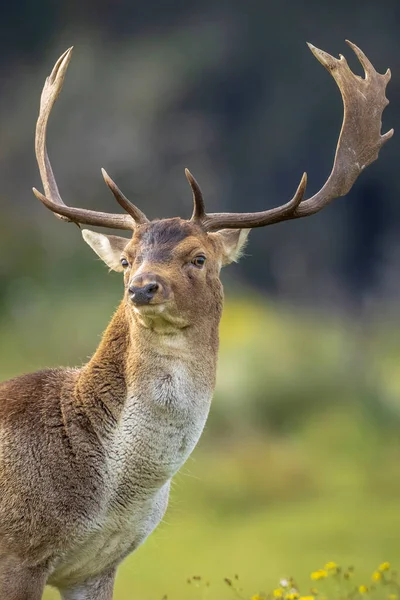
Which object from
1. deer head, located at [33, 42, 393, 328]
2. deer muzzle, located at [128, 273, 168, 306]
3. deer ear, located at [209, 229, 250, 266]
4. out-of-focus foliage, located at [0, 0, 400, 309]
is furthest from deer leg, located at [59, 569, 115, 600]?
out-of-focus foliage, located at [0, 0, 400, 309]

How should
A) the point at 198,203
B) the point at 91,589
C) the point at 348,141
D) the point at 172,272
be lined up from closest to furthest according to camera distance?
the point at 172,272 → the point at 198,203 → the point at 91,589 → the point at 348,141

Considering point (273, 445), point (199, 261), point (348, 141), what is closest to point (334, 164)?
point (348, 141)

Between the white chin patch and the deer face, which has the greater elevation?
the deer face

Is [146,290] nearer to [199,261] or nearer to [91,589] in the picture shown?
[199,261]

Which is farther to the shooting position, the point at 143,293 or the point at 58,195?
the point at 58,195

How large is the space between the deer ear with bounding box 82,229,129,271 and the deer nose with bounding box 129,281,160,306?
96cm

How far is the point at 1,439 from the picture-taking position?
6.46 m

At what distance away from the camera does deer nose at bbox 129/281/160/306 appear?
242 inches

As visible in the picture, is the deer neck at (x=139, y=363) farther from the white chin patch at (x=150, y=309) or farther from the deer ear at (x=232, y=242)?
the deer ear at (x=232, y=242)

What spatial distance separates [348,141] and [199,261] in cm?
111

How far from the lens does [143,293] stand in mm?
6152

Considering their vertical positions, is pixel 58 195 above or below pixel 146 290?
above

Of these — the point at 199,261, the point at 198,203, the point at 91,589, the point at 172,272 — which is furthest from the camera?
the point at 91,589

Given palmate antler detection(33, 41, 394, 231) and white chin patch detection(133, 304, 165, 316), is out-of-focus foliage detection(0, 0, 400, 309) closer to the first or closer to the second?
palmate antler detection(33, 41, 394, 231)
